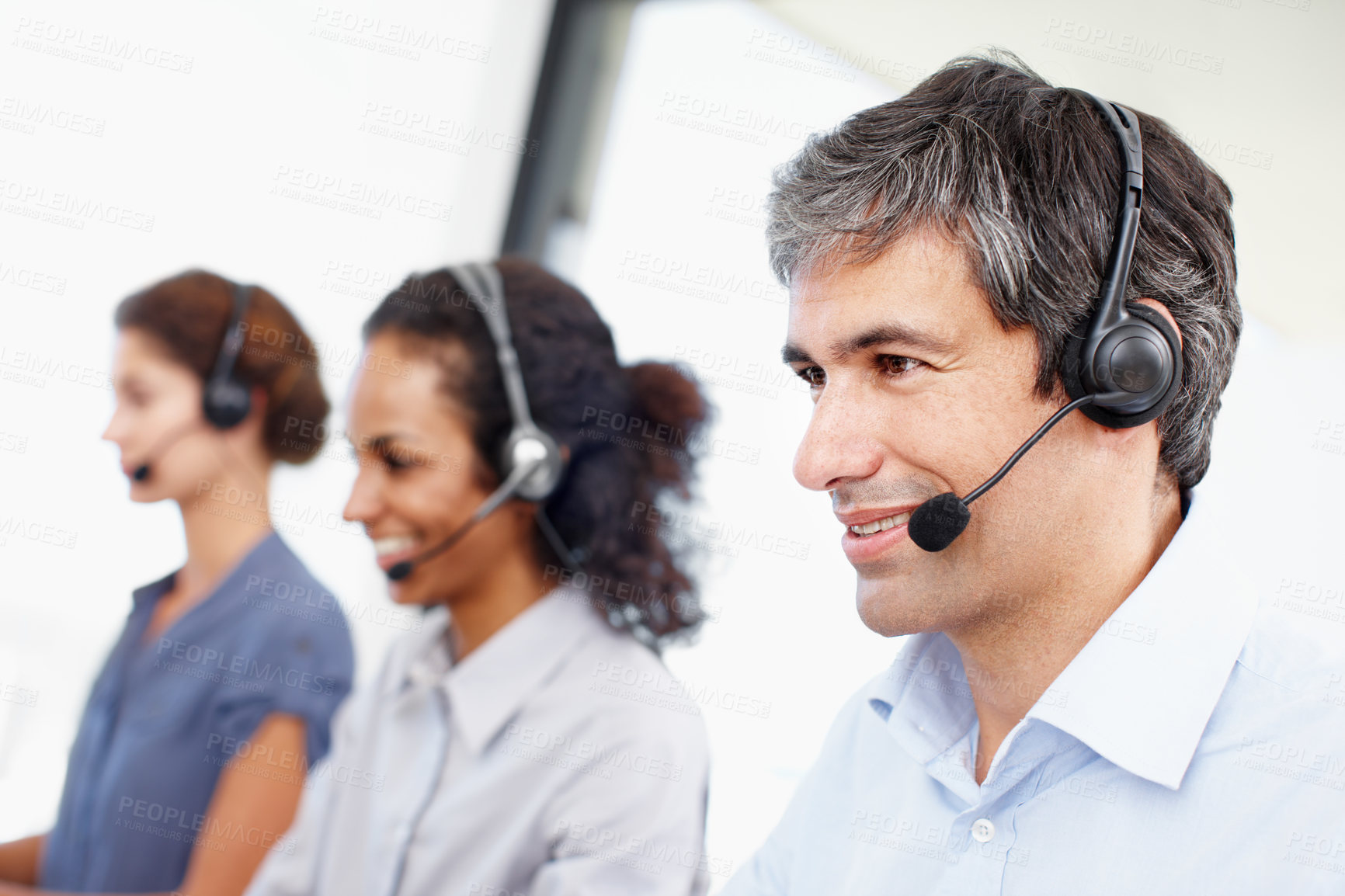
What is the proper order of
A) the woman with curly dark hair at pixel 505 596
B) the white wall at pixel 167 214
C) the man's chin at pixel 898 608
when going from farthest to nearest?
the white wall at pixel 167 214 → the woman with curly dark hair at pixel 505 596 → the man's chin at pixel 898 608

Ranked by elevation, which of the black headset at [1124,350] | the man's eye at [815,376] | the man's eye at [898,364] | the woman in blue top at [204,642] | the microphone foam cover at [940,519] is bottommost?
the woman in blue top at [204,642]

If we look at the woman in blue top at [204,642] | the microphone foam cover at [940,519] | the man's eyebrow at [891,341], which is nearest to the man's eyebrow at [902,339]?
the man's eyebrow at [891,341]

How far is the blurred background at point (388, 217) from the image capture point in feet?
3.22

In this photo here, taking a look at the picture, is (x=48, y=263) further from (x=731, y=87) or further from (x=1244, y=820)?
(x=1244, y=820)

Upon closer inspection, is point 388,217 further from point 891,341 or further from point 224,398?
point 891,341

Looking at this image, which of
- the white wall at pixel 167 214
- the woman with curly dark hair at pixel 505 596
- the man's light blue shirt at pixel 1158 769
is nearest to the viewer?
the man's light blue shirt at pixel 1158 769

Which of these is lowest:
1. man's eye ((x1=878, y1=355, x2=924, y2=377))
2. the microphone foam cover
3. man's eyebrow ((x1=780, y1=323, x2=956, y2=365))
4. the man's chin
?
the man's chin

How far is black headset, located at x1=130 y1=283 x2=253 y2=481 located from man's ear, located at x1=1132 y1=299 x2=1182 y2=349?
99cm

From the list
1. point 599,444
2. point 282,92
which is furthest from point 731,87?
point 282,92

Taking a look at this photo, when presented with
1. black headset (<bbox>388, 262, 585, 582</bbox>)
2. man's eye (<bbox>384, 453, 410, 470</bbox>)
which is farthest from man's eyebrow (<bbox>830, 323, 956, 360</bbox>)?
man's eye (<bbox>384, 453, 410, 470</bbox>)

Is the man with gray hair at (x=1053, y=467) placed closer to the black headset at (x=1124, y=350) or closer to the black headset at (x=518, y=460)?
the black headset at (x=1124, y=350)

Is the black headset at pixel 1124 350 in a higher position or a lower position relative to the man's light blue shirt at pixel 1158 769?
higher

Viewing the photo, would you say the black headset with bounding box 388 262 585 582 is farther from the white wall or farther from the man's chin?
the man's chin

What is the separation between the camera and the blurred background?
0.98m
